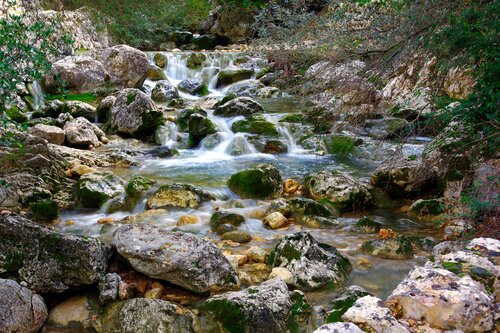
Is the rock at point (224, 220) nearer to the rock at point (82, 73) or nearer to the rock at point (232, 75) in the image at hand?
the rock at point (82, 73)

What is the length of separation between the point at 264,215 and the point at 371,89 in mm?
2840

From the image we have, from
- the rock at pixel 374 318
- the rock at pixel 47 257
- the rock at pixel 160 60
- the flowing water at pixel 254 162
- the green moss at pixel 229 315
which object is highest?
the rock at pixel 160 60

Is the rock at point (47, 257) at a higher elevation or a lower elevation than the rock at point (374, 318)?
lower

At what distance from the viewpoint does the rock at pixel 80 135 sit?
11688 millimetres

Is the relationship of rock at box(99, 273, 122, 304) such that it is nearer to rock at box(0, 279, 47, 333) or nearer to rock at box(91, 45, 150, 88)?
rock at box(0, 279, 47, 333)

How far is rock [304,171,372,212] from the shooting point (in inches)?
311

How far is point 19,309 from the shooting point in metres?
4.16

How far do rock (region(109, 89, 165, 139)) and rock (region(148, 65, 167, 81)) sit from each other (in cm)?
754

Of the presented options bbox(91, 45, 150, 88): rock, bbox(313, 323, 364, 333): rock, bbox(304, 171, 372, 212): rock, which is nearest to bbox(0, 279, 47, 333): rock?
bbox(313, 323, 364, 333): rock

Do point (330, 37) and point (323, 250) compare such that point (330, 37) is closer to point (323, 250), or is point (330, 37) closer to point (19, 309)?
point (323, 250)

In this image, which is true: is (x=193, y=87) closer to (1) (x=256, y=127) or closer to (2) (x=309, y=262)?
(1) (x=256, y=127)

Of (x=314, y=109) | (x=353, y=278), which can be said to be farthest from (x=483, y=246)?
(x=314, y=109)

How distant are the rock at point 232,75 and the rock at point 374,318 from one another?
63.1 ft

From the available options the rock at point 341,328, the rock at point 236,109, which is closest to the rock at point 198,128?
the rock at point 236,109
